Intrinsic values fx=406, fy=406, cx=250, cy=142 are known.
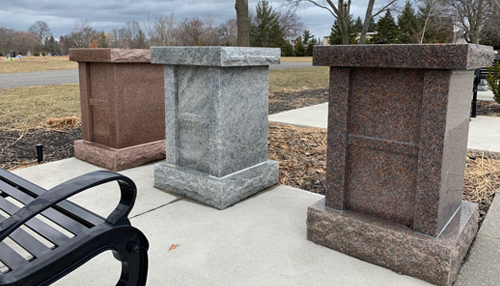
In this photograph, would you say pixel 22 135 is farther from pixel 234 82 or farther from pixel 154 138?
pixel 234 82

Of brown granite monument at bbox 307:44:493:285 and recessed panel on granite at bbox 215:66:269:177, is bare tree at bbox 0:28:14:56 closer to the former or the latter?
recessed panel on granite at bbox 215:66:269:177

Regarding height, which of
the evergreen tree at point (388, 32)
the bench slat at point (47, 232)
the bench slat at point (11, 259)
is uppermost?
the evergreen tree at point (388, 32)

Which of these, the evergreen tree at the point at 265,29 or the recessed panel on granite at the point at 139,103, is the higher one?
the evergreen tree at the point at 265,29

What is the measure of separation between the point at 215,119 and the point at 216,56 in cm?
58

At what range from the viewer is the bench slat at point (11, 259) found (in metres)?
1.83

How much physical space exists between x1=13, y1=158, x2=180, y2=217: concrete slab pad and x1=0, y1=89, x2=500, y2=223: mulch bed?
55cm

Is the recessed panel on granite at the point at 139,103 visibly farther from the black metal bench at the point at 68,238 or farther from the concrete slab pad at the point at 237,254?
the black metal bench at the point at 68,238

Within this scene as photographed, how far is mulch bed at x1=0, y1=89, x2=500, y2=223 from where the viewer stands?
4.50m

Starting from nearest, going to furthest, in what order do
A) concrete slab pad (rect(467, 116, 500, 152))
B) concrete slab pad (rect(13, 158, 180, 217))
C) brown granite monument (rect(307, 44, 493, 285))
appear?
brown granite monument (rect(307, 44, 493, 285)) → concrete slab pad (rect(13, 158, 180, 217)) → concrete slab pad (rect(467, 116, 500, 152))

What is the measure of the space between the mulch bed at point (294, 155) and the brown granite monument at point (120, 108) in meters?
0.84

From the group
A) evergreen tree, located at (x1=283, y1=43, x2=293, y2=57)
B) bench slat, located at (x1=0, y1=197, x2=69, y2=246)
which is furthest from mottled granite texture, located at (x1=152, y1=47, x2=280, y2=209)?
evergreen tree, located at (x1=283, y1=43, x2=293, y2=57)

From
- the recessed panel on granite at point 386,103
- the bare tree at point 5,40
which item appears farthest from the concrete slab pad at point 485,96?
the bare tree at point 5,40

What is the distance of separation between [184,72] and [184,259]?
6.13ft

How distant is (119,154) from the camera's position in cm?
486
